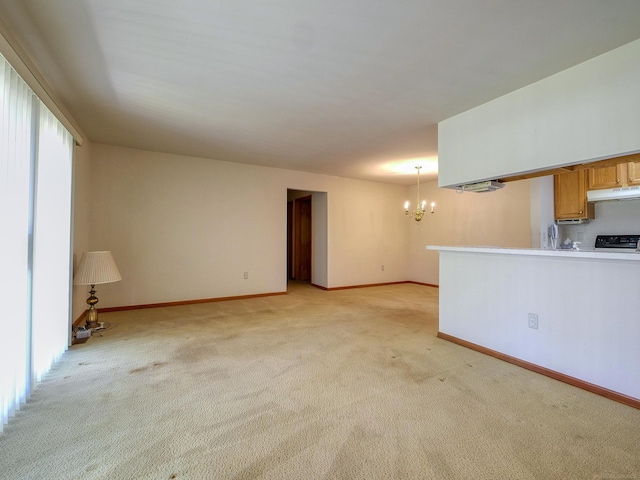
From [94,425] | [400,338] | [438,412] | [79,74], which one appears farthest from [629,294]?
[79,74]

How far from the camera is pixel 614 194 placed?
356 centimetres

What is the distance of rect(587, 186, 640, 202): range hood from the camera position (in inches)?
134

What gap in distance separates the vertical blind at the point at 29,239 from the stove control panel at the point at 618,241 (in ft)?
19.5

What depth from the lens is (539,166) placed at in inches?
94.5

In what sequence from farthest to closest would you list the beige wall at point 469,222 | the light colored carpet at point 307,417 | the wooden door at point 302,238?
the wooden door at point 302,238 < the beige wall at point 469,222 < the light colored carpet at point 307,417

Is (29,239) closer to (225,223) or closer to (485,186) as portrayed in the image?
(225,223)

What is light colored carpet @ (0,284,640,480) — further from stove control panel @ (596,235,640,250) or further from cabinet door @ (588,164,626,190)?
cabinet door @ (588,164,626,190)

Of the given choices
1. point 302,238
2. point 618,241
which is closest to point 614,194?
point 618,241

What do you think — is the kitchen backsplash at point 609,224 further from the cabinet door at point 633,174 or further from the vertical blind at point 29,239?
the vertical blind at point 29,239

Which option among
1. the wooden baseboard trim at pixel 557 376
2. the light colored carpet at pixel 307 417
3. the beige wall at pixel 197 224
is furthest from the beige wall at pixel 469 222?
the light colored carpet at pixel 307 417

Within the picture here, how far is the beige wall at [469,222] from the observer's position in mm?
4913

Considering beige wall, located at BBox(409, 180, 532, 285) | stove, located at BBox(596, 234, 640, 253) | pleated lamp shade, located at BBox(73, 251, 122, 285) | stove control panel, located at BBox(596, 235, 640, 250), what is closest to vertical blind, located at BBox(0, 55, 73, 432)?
pleated lamp shade, located at BBox(73, 251, 122, 285)

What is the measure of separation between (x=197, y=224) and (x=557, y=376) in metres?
4.82

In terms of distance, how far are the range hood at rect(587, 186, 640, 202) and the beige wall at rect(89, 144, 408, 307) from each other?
12.7 feet
